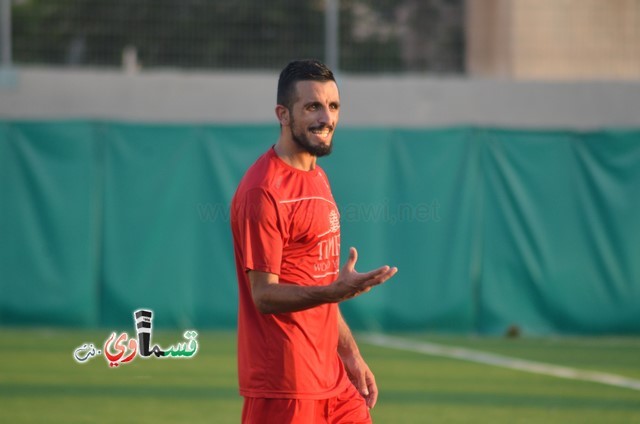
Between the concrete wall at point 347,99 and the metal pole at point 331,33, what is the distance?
320 mm

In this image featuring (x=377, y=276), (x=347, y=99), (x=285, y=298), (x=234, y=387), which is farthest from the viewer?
(x=347, y=99)

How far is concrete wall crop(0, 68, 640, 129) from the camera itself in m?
17.0

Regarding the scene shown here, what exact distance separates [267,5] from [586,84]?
185 inches

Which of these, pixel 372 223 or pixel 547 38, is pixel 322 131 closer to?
pixel 372 223

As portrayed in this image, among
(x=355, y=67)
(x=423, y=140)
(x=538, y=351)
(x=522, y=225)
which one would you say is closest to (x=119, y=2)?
(x=355, y=67)

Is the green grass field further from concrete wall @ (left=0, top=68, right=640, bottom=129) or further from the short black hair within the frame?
the short black hair

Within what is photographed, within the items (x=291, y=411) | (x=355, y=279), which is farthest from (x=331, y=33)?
(x=355, y=279)

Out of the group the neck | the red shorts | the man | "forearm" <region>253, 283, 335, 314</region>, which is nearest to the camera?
"forearm" <region>253, 283, 335, 314</region>

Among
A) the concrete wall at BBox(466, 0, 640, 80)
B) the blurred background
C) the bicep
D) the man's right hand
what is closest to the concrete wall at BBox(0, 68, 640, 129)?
the blurred background

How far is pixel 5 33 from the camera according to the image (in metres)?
16.8

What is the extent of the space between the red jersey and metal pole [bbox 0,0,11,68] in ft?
40.6

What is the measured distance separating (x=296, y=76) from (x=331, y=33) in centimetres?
1209

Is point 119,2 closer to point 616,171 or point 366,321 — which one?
point 366,321

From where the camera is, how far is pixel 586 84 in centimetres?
1781
